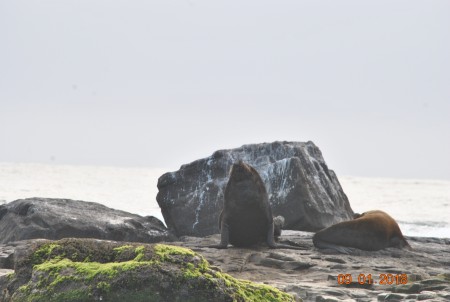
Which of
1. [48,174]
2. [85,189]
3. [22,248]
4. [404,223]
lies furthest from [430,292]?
[48,174]

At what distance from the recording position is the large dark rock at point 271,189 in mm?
15656

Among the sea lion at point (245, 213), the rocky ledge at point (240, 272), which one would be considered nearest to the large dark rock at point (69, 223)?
the rocky ledge at point (240, 272)

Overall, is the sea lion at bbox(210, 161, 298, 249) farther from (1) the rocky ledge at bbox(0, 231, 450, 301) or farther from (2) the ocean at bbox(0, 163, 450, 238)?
(2) the ocean at bbox(0, 163, 450, 238)

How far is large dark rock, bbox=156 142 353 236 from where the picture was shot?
15.7 m

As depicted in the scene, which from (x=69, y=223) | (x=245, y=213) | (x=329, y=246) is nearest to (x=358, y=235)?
(x=329, y=246)

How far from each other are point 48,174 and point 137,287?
6364 cm

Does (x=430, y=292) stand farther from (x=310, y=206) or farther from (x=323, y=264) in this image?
(x=310, y=206)

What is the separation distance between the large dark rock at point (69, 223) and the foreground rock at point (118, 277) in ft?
24.7
